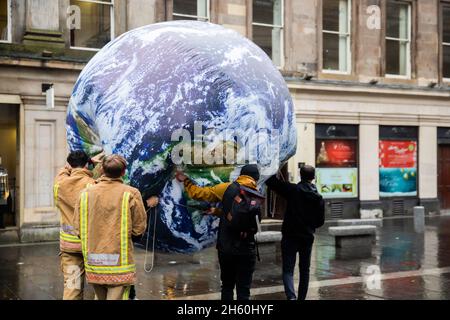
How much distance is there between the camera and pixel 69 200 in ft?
20.2

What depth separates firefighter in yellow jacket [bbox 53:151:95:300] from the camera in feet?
19.9

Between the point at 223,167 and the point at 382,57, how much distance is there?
53.7ft

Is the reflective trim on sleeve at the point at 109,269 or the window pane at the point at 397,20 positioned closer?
the reflective trim on sleeve at the point at 109,269

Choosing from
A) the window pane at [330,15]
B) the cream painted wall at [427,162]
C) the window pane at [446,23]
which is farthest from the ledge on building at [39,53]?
the window pane at [446,23]

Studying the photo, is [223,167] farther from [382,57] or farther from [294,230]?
[382,57]

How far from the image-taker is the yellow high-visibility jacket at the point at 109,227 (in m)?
4.93

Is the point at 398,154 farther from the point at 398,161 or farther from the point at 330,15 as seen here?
the point at 330,15

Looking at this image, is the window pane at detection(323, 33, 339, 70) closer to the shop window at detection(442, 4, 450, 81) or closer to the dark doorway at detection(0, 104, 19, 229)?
the shop window at detection(442, 4, 450, 81)

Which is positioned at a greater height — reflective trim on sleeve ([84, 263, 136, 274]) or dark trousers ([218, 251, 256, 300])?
reflective trim on sleeve ([84, 263, 136, 274])

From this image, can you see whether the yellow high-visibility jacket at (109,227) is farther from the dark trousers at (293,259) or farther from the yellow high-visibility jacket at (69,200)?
the dark trousers at (293,259)

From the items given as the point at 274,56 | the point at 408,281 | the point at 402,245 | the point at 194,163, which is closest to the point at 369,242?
the point at 402,245

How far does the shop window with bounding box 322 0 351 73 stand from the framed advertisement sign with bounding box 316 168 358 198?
326cm

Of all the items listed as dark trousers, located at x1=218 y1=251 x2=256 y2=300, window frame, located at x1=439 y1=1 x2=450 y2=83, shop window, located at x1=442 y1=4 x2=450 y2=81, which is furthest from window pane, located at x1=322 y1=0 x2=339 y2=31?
dark trousers, located at x1=218 y1=251 x2=256 y2=300

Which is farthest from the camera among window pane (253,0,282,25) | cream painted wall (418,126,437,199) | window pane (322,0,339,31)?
cream painted wall (418,126,437,199)
